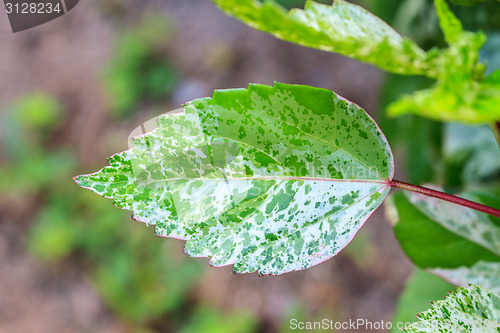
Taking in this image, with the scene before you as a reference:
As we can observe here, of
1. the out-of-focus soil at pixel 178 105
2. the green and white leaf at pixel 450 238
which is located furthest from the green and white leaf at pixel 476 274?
the out-of-focus soil at pixel 178 105

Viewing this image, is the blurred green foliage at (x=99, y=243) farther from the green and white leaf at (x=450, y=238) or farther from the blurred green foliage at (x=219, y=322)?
the green and white leaf at (x=450, y=238)

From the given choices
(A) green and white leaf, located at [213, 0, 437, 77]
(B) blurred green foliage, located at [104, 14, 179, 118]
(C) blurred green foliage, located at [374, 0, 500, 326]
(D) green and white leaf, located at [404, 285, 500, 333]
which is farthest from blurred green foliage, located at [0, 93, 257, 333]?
(A) green and white leaf, located at [213, 0, 437, 77]

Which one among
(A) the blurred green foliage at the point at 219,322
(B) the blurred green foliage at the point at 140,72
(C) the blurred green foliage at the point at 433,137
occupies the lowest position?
(A) the blurred green foliage at the point at 219,322

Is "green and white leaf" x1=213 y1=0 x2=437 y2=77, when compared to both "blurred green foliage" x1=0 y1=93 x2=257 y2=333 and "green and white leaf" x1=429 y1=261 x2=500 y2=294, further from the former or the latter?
"blurred green foliage" x1=0 y1=93 x2=257 y2=333

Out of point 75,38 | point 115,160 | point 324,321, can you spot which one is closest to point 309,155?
point 115,160

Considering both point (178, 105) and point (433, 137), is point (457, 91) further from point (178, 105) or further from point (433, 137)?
point (178, 105)
